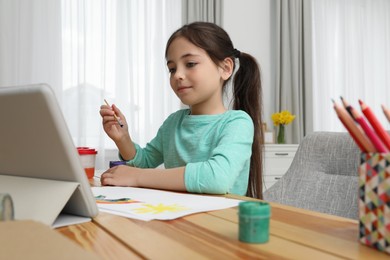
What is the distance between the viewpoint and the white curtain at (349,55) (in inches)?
167

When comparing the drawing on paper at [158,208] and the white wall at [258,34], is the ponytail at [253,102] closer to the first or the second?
the drawing on paper at [158,208]

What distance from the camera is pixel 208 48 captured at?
1.25 m

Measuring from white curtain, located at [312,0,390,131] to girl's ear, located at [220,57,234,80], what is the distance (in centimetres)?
303

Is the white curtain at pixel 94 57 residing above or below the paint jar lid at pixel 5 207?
above

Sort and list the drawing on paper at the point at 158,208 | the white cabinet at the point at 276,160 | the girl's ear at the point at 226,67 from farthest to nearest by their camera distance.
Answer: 1. the white cabinet at the point at 276,160
2. the girl's ear at the point at 226,67
3. the drawing on paper at the point at 158,208

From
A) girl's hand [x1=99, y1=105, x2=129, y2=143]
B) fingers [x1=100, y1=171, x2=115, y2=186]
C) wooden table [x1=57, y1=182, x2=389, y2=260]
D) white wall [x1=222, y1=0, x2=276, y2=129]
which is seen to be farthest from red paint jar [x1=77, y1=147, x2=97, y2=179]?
white wall [x1=222, y1=0, x2=276, y2=129]

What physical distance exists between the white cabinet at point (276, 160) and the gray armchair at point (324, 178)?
201cm

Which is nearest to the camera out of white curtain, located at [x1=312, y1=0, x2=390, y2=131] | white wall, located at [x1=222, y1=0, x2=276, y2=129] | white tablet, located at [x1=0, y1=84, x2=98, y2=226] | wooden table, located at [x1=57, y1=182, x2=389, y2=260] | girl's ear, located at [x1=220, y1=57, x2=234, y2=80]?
wooden table, located at [x1=57, y1=182, x2=389, y2=260]

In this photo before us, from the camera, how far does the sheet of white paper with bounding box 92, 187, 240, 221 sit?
2.09ft

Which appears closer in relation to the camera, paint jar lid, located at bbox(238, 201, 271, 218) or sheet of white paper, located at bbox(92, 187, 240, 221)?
paint jar lid, located at bbox(238, 201, 271, 218)

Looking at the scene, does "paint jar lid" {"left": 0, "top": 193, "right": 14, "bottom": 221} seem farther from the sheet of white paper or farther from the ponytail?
the ponytail

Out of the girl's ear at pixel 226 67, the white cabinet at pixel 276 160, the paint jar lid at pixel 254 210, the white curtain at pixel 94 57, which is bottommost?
the white cabinet at pixel 276 160

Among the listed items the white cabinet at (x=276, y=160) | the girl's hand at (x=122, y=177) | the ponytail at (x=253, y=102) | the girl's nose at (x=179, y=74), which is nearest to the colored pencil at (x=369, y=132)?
the girl's hand at (x=122, y=177)

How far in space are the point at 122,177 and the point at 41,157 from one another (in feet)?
1.22
